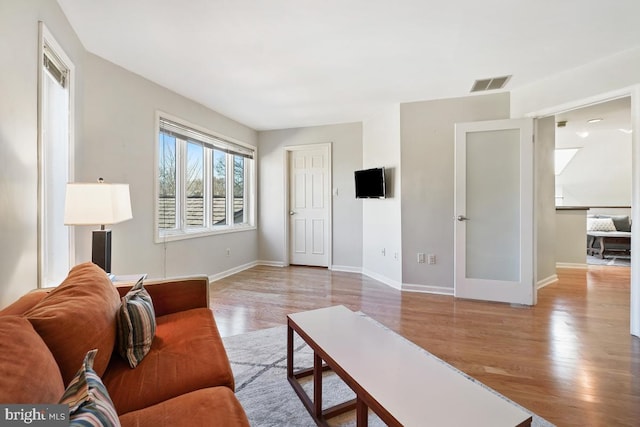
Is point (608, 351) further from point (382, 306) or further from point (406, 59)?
point (406, 59)

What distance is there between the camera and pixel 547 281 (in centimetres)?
399

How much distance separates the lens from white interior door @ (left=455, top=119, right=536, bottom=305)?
10.4 ft

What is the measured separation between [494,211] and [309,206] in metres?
2.83

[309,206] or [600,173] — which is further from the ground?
[600,173]

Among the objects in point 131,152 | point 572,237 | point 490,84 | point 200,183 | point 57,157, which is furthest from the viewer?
point 572,237

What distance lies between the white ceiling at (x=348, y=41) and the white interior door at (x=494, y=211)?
0.60 meters

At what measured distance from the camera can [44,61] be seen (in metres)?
1.86

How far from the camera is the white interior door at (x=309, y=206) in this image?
5.01m

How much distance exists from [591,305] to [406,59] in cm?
331

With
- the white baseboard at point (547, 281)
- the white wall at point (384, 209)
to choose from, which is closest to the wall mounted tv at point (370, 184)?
the white wall at point (384, 209)

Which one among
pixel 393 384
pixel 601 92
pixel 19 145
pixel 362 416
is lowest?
pixel 362 416

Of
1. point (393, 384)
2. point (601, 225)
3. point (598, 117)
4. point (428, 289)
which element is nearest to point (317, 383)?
point (393, 384)

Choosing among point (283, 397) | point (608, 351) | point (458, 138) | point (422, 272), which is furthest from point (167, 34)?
point (608, 351)

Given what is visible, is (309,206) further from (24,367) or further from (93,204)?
(24,367)
